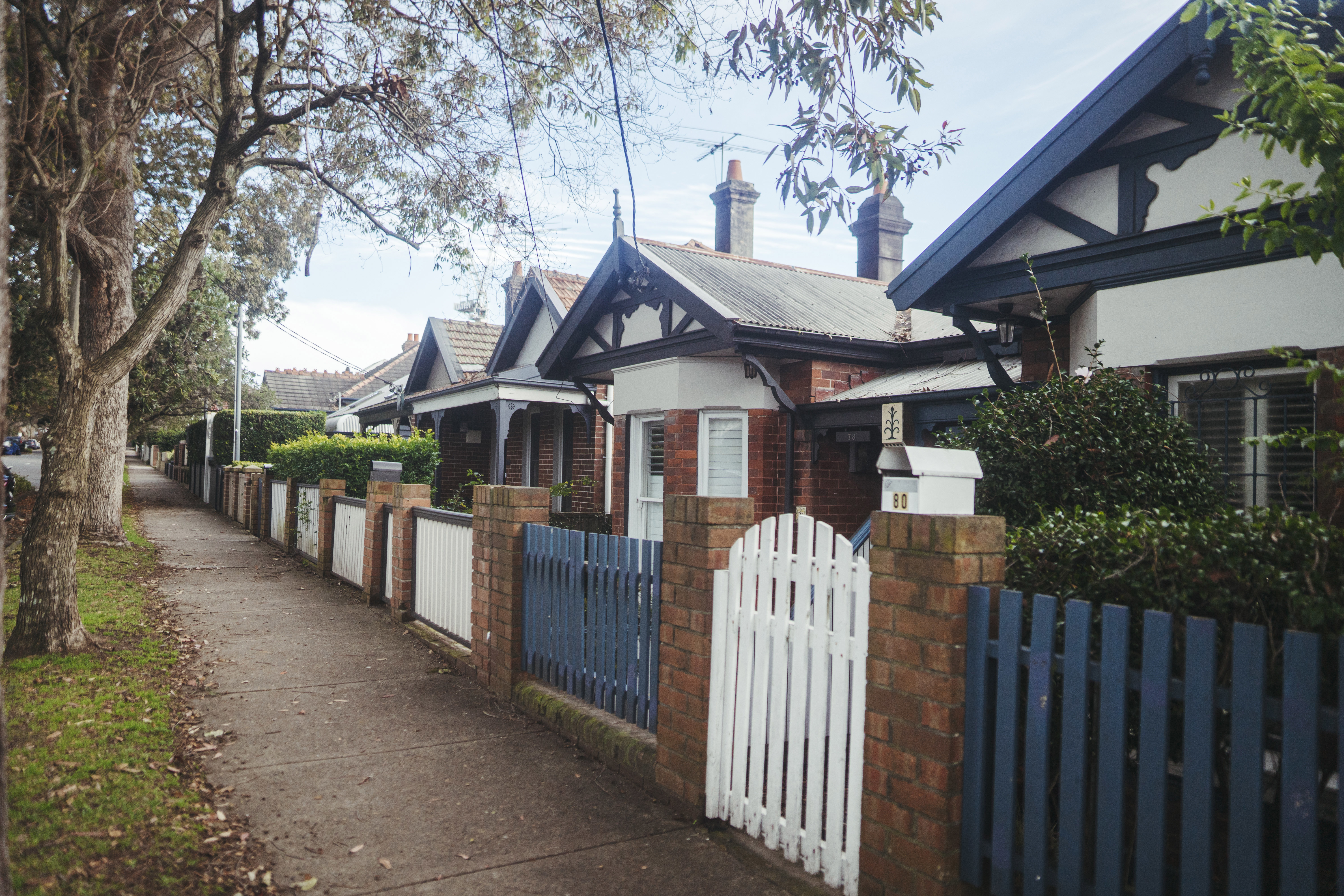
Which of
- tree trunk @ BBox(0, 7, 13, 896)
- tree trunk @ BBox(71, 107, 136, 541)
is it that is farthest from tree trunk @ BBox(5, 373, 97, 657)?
tree trunk @ BBox(71, 107, 136, 541)

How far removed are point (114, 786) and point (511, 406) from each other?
11.4 metres

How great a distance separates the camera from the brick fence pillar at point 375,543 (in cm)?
909

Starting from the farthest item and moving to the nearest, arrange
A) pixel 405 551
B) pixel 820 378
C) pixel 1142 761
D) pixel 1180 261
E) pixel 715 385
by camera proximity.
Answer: pixel 715 385, pixel 820 378, pixel 405 551, pixel 1180 261, pixel 1142 761

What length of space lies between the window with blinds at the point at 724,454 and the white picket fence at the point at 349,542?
3870mm

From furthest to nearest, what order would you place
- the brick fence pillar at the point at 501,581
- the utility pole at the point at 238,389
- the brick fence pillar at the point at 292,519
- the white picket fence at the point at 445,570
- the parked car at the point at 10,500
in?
1. the utility pole at the point at 238,389
2. the parked car at the point at 10,500
3. the brick fence pillar at the point at 292,519
4. the white picket fence at the point at 445,570
5. the brick fence pillar at the point at 501,581

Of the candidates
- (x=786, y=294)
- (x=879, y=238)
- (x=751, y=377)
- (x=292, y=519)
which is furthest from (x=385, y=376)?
(x=751, y=377)

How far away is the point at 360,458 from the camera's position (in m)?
12.2

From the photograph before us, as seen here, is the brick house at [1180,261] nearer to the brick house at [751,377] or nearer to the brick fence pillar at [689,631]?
the brick house at [751,377]

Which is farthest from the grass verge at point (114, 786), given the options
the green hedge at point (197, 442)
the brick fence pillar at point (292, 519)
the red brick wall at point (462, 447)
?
the green hedge at point (197, 442)

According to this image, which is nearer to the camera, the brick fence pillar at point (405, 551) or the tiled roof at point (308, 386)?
the brick fence pillar at point (405, 551)

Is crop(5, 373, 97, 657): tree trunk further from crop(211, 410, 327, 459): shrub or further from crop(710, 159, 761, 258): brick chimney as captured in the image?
crop(211, 410, 327, 459): shrub

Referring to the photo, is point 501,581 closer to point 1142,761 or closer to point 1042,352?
point 1142,761

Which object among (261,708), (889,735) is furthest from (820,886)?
(261,708)

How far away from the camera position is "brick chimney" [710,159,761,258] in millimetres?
15008
